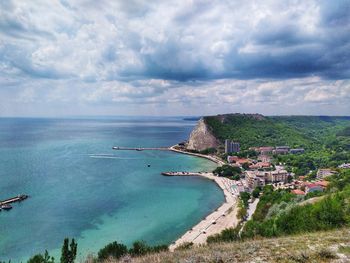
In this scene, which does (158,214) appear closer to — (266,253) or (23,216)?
(23,216)

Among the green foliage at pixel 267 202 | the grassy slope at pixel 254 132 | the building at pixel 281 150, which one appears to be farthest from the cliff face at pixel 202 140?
the green foliage at pixel 267 202

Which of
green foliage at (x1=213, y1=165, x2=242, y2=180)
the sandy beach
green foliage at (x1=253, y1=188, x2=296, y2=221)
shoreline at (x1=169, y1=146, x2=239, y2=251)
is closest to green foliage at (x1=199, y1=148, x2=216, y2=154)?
green foliage at (x1=213, y1=165, x2=242, y2=180)

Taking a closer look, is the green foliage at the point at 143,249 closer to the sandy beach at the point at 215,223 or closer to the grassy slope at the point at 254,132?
the sandy beach at the point at 215,223

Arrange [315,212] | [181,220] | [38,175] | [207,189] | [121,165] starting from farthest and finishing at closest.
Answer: [121,165] → [38,175] → [207,189] → [181,220] → [315,212]

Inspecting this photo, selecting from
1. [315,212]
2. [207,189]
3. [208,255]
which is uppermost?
[208,255]

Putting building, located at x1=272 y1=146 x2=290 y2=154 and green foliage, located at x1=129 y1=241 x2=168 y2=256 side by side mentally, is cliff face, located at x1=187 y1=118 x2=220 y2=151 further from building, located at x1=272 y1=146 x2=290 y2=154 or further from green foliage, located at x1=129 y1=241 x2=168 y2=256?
green foliage, located at x1=129 y1=241 x2=168 y2=256

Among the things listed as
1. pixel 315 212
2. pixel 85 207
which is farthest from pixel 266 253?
pixel 85 207

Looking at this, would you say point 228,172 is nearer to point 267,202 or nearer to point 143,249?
point 267,202

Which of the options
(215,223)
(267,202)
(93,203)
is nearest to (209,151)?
(267,202)
